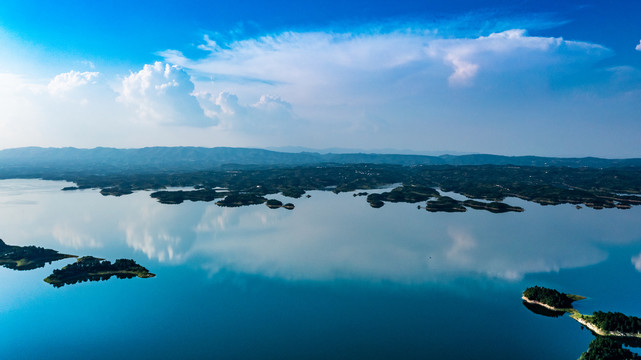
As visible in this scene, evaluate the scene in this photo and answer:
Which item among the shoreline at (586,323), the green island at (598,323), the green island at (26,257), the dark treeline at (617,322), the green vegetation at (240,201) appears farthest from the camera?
the green vegetation at (240,201)

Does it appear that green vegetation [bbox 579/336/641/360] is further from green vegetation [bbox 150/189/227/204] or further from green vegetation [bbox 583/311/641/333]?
green vegetation [bbox 150/189/227/204]

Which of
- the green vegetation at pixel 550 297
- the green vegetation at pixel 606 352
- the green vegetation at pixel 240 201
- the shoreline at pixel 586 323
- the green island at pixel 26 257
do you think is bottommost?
the shoreline at pixel 586 323

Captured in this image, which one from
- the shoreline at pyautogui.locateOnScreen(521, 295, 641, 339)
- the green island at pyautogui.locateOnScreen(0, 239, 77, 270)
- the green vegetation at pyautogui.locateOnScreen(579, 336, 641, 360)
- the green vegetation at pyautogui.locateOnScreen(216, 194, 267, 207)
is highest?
the green vegetation at pyautogui.locateOnScreen(216, 194, 267, 207)

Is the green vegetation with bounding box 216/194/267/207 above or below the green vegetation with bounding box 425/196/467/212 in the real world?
above

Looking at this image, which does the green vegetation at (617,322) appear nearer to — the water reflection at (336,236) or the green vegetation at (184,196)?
the water reflection at (336,236)

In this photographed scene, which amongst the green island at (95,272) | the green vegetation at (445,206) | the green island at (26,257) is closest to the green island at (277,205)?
the green vegetation at (445,206)

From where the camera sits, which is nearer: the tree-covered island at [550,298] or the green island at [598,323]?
the green island at [598,323]

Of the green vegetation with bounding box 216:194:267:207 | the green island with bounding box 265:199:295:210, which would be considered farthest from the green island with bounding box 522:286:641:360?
the green vegetation with bounding box 216:194:267:207

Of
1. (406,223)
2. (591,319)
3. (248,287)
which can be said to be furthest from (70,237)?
(591,319)

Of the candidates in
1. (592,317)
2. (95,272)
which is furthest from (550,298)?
(95,272)
